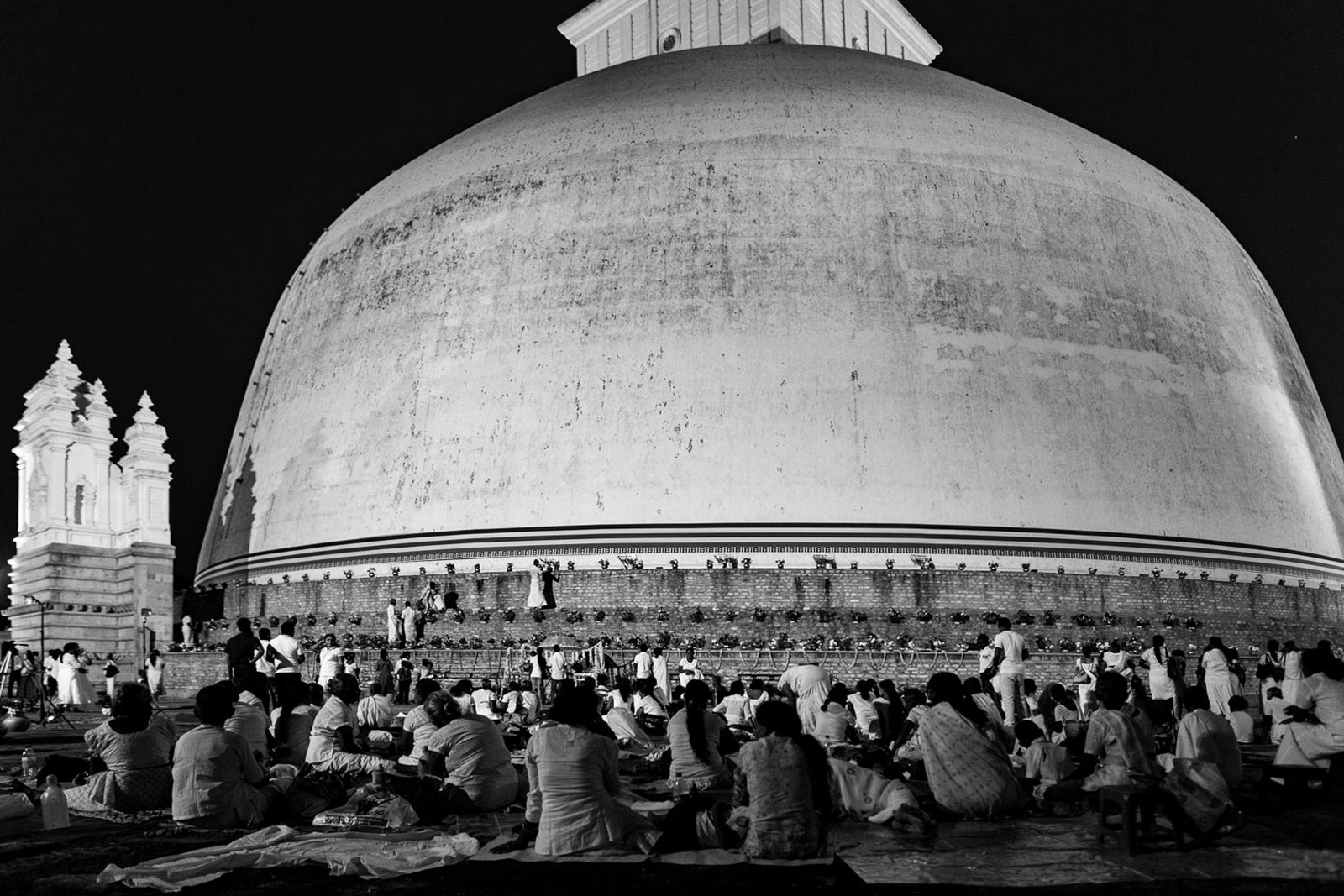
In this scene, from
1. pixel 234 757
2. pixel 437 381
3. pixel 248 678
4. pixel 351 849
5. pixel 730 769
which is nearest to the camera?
pixel 351 849

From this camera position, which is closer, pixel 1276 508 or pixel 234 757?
pixel 234 757

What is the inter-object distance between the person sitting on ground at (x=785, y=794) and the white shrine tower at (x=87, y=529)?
21662 millimetres

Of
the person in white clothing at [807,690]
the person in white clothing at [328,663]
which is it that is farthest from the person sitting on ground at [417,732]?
the person in white clothing at [328,663]

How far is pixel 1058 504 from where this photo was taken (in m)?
23.4

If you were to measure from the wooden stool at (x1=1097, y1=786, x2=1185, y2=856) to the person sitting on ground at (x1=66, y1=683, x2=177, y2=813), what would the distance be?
20.4ft

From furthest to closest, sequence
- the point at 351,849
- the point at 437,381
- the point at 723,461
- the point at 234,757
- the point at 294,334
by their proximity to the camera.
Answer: the point at 294,334, the point at 437,381, the point at 723,461, the point at 234,757, the point at 351,849

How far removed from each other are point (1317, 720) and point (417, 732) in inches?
263

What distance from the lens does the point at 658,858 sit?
763 centimetres

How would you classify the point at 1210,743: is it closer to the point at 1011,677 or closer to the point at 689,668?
the point at 1011,677

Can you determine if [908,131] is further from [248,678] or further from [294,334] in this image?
[248,678]

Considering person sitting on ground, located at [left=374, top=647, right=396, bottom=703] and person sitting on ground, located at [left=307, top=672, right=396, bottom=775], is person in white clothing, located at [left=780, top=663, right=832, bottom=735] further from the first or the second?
person sitting on ground, located at [left=374, top=647, right=396, bottom=703]

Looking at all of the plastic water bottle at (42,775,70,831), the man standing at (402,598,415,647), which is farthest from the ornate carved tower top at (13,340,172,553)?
the plastic water bottle at (42,775,70,831)

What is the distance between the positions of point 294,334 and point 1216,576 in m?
18.7

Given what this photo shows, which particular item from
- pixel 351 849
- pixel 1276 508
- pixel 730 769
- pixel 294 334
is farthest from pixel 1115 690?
pixel 294 334
